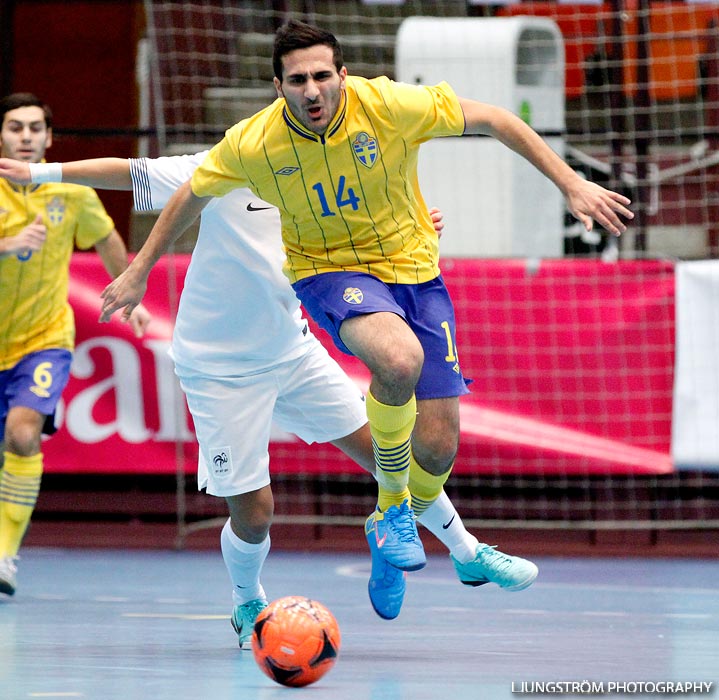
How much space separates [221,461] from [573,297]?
3848 mm

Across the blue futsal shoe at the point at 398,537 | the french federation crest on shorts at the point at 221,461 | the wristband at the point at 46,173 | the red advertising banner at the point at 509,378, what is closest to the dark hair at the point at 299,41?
the wristband at the point at 46,173

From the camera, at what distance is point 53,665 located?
4.96 m

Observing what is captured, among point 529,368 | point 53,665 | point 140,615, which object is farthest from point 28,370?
point 529,368

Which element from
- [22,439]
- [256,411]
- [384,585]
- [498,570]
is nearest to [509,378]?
[22,439]

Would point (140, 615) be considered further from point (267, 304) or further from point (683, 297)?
point (683, 297)

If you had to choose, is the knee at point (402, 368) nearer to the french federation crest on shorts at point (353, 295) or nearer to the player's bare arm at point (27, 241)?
the french federation crest on shorts at point (353, 295)

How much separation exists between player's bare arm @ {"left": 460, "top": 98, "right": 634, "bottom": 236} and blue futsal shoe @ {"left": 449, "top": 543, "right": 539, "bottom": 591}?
1412 mm

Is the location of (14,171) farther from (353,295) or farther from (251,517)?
(251,517)

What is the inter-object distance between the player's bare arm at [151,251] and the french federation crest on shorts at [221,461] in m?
0.70

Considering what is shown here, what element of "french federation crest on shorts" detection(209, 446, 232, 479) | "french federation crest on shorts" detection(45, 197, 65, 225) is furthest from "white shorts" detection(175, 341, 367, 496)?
"french federation crest on shorts" detection(45, 197, 65, 225)

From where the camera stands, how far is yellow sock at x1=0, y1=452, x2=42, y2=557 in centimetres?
707

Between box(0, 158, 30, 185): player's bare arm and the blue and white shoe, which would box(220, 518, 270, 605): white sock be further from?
box(0, 158, 30, 185): player's bare arm

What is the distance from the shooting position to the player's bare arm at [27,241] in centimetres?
685

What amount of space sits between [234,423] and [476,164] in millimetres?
4353
